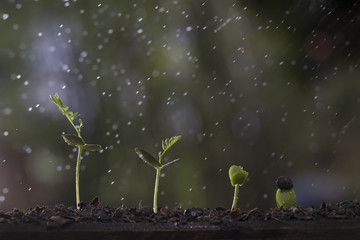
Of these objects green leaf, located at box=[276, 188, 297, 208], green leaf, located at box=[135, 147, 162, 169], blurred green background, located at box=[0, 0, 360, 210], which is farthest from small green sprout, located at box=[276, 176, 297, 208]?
blurred green background, located at box=[0, 0, 360, 210]

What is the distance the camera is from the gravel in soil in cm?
62

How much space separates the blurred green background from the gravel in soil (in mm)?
613

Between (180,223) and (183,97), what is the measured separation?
30.3 inches

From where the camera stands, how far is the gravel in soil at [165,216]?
2.04 feet

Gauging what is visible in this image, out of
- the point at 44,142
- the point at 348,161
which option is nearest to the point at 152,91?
the point at 44,142

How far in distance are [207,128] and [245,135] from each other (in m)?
0.13

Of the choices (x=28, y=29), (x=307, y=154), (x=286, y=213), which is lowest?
(x=286, y=213)

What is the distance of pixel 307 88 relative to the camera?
54.4 inches

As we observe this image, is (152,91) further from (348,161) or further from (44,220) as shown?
(44,220)

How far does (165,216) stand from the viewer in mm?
677

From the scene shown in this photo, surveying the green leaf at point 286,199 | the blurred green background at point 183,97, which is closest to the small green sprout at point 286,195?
the green leaf at point 286,199

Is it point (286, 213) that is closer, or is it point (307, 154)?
point (286, 213)

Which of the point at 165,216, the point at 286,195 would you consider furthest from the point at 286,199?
the point at 165,216

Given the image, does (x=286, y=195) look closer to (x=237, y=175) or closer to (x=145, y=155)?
(x=237, y=175)
